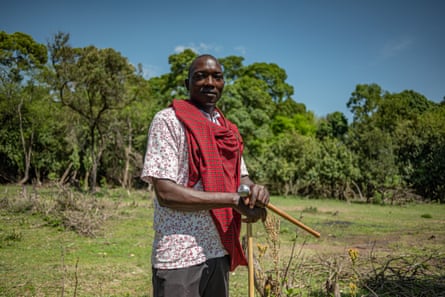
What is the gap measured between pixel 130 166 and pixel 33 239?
17.7 m

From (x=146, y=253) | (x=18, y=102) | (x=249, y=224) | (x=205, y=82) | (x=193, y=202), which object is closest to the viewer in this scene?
(x=193, y=202)

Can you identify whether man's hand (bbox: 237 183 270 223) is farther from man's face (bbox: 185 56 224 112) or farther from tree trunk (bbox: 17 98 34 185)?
tree trunk (bbox: 17 98 34 185)

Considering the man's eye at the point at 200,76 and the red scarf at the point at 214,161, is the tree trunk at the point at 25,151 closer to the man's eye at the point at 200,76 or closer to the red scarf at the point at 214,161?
the man's eye at the point at 200,76

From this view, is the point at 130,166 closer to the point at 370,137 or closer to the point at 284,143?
the point at 284,143

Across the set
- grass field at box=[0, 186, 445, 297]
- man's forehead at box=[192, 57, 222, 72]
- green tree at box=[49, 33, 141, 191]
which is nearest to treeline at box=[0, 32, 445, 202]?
green tree at box=[49, 33, 141, 191]

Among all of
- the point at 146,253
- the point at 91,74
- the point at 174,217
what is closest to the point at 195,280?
the point at 174,217

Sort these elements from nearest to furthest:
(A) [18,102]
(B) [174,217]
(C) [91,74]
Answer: (B) [174,217]
(C) [91,74]
(A) [18,102]

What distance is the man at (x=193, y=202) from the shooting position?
1.72m

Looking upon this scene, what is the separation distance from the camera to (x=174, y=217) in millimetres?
1797

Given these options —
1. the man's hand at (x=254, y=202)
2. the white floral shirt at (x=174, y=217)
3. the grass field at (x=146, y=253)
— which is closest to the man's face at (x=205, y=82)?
the white floral shirt at (x=174, y=217)

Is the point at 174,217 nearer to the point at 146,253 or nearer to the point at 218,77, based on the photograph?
the point at 218,77

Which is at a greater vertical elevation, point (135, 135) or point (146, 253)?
point (135, 135)

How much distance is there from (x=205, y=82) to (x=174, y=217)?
77cm

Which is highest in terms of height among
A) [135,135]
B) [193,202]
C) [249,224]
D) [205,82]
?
[135,135]
